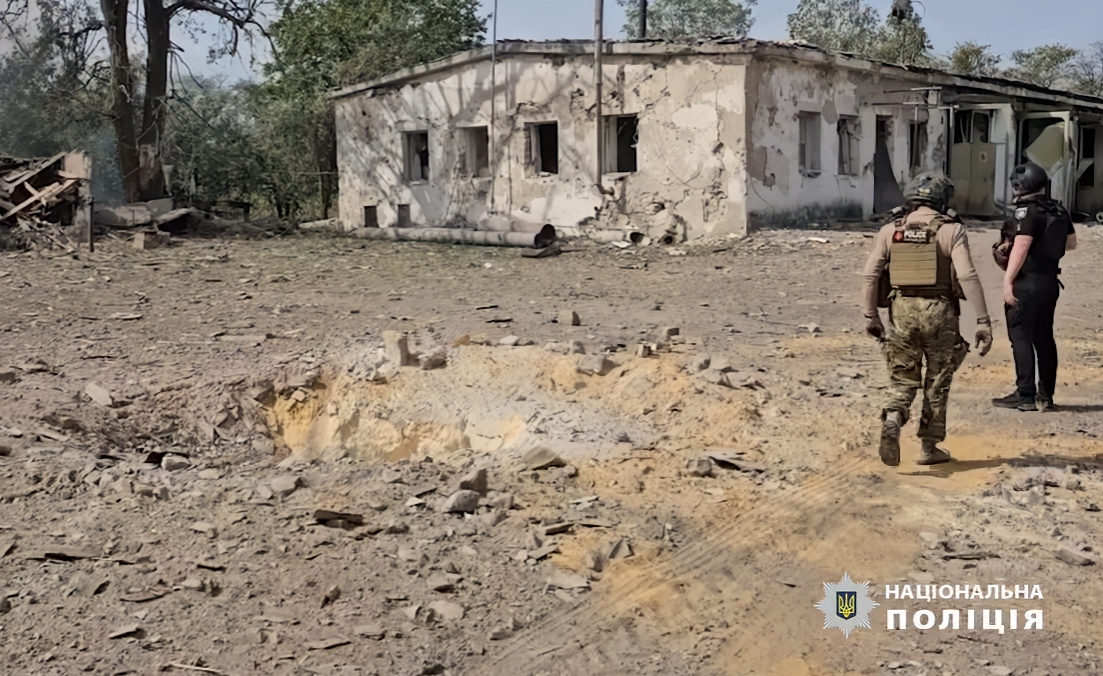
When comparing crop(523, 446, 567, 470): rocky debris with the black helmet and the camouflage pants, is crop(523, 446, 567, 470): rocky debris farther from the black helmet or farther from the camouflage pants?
the black helmet

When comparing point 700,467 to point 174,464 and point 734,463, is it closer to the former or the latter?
point 734,463

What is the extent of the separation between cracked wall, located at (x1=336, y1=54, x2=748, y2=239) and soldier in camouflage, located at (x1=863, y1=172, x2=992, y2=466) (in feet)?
36.0

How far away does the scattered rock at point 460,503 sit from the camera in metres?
4.60

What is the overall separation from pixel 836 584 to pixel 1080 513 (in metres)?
1.43

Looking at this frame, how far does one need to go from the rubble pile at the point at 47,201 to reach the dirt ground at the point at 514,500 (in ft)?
19.9

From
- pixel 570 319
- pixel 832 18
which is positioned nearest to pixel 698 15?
pixel 832 18

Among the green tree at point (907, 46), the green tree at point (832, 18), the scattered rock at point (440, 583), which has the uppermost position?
the green tree at point (832, 18)

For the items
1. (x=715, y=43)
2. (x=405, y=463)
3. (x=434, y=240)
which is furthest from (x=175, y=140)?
(x=405, y=463)

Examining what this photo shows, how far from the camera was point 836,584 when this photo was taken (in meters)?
3.93

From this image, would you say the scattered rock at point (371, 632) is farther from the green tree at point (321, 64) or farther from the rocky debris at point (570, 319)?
the green tree at point (321, 64)

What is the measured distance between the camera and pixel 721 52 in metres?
15.9

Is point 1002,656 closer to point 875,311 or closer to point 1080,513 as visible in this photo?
point 1080,513

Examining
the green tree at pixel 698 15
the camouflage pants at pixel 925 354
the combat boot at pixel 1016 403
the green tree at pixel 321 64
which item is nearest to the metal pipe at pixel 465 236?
the green tree at pixel 321 64

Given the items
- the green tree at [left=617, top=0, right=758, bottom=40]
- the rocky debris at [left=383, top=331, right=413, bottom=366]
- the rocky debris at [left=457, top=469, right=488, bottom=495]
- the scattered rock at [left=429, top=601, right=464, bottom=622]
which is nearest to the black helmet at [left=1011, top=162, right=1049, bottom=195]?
the rocky debris at [left=457, top=469, right=488, bottom=495]
